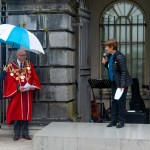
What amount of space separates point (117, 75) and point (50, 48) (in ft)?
5.98

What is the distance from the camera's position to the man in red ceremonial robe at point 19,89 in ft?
34.1

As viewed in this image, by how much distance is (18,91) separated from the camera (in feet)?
34.1

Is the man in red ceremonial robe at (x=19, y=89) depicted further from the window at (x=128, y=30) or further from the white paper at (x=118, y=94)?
the window at (x=128, y=30)

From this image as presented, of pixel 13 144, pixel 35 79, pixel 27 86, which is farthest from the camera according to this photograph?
pixel 35 79

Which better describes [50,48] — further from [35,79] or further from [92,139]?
[92,139]

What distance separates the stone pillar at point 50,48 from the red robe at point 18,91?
16.1 inches

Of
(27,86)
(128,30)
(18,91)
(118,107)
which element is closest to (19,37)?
(27,86)

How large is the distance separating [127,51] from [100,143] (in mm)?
5678

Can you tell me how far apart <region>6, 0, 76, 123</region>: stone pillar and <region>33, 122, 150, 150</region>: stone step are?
105cm

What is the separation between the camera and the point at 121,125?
10078 millimetres

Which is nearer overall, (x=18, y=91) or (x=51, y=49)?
(x=18, y=91)

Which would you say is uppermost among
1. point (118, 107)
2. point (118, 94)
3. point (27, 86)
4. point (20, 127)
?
point (27, 86)

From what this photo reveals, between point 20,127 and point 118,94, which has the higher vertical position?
point 118,94

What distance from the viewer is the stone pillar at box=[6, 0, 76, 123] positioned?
10867mm
